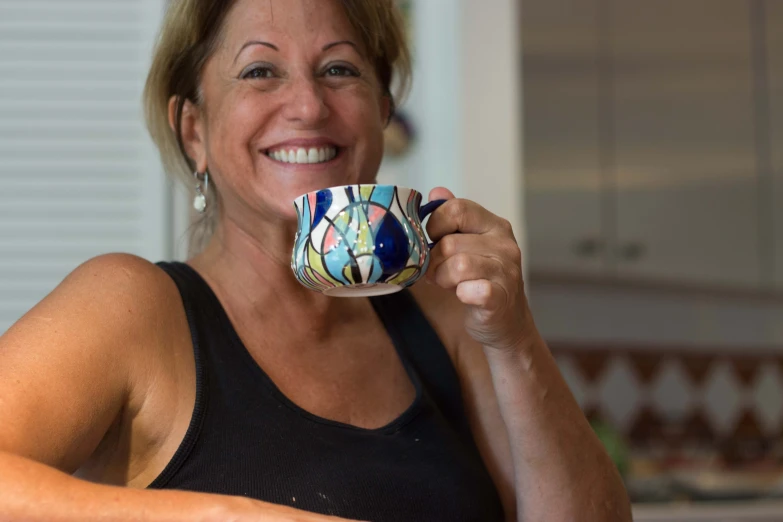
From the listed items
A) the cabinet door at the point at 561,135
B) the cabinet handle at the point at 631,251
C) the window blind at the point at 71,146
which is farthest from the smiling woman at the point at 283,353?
the cabinet handle at the point at 631,251

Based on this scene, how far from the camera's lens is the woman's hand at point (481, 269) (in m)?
0.97

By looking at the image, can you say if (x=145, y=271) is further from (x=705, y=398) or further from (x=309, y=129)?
(x=705, y=398)

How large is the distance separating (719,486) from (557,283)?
1.00 meters

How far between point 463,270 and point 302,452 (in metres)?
0.28

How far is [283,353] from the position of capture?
1156 mm

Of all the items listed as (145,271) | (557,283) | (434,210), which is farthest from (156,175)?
(557,283)

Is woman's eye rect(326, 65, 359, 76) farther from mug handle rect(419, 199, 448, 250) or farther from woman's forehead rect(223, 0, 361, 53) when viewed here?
mug handle rect(419, 199, 448, 250)

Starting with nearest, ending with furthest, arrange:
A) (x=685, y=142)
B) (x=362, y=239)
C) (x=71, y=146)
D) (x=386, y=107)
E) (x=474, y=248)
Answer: (x=362, y=239)
(x=474, y=248)
(x=386, y=107)
(x=71, y=146)
(x=685, y=142)

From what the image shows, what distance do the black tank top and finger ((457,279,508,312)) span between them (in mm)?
230

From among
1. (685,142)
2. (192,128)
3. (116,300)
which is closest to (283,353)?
(116,300)

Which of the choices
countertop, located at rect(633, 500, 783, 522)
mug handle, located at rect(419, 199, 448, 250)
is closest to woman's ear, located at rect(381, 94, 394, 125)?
mug handle, located at rect(419, 199, 448, 250)

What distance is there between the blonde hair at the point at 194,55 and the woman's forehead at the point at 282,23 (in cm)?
2

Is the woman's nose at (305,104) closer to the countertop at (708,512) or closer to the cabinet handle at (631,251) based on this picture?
the countertop at (708,512)

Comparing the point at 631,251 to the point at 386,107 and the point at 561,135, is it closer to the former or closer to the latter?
the point at 561,135
